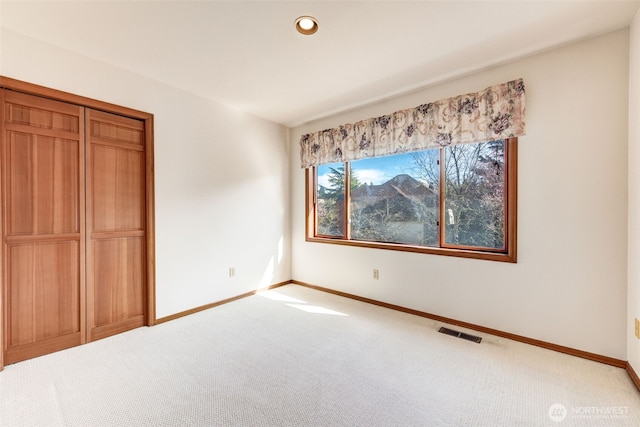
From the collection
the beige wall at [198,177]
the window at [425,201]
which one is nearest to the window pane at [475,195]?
the window at [425,201]

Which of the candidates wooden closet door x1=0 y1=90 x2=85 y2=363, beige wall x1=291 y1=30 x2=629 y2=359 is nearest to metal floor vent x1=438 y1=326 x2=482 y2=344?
beige wall x1=291 y1=30 x2=629 y2=359

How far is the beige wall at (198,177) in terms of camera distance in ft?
7.58

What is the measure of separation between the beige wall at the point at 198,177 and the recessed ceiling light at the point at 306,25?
1715mm

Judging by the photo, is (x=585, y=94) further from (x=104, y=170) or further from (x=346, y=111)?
(x=104, y=170)

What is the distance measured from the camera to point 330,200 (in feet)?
13.2

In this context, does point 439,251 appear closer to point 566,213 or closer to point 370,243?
point 370,243

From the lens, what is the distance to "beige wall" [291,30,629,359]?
79.8 inches

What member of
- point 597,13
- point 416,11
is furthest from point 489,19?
point 597,13

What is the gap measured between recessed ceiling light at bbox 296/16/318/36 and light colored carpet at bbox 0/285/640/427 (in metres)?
2.48

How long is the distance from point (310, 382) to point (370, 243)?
1.90 metres

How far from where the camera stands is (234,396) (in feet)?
5.66

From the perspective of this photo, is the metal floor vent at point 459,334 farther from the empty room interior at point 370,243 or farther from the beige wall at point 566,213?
the beige wall at point 566,213

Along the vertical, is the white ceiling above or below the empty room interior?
above

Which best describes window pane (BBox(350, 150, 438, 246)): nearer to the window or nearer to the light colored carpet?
the window
